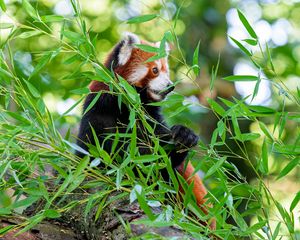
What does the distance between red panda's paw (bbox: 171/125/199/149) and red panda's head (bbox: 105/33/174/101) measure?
69cm

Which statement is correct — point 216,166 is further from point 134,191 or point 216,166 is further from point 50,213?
point 50,213

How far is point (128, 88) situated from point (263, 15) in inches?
263

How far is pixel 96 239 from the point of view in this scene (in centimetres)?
271

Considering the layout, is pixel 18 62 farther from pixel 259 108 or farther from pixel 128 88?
pixel 259 108

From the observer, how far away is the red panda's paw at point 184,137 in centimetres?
326

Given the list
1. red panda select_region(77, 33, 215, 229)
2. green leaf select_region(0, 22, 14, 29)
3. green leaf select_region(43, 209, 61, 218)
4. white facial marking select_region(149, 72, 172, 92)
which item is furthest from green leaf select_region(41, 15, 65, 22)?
white facial marking select_region(149, 72, 172, 92)

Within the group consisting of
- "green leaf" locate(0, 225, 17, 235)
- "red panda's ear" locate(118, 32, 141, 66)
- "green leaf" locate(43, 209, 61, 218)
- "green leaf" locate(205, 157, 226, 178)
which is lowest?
"green leaf" locate(0, 225, 17, 235)

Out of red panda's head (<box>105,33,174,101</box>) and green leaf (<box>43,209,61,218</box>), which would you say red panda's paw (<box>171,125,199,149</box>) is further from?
green leaf (<box>43,209,61,218</box>)

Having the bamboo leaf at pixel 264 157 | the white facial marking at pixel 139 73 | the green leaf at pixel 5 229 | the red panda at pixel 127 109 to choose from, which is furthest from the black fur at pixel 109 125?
the green leaf at pixel 5 229

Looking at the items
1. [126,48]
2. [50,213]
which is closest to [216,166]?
[50,213]

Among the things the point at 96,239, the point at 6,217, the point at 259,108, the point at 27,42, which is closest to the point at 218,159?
the point at 259,108

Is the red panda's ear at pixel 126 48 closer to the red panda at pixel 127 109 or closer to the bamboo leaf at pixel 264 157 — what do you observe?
the red panda at pixel 127 109

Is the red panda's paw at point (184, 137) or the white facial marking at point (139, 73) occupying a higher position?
the white facial marking at point (139, 73)

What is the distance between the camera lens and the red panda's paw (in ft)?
10.7
